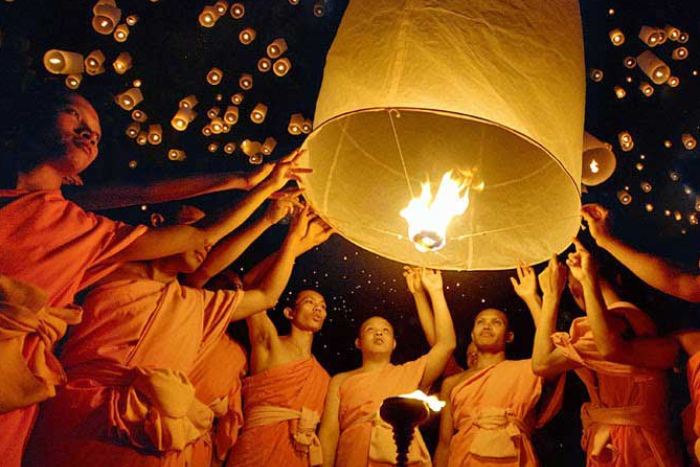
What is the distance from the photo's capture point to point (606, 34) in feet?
15.9

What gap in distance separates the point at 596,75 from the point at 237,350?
3.20 m

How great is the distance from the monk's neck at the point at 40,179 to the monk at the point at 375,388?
2312 mm

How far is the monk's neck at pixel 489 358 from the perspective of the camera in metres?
5.02

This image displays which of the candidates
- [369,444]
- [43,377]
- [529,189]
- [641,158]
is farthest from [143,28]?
[641,158]

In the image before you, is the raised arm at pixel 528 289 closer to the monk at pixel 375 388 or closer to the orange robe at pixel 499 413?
the orange robe at pixel 499 413

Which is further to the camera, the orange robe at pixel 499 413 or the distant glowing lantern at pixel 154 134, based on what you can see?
the distant glowing lantern at pixel 154 134

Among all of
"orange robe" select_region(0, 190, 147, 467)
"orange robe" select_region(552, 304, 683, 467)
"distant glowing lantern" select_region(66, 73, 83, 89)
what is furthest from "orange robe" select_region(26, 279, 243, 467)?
"orange robe" select_region(552, 304, 683, 467)

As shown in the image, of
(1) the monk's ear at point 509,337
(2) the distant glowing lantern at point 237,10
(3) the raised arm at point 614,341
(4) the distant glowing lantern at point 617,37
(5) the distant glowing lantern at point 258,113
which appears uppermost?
(4) the distant glowing lantern at point 617,37

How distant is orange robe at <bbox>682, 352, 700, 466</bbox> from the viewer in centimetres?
414

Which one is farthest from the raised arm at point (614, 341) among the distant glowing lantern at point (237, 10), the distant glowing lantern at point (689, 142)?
the distant glowing lantern at point (237, 10)

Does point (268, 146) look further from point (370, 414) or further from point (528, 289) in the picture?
point (528, 289)

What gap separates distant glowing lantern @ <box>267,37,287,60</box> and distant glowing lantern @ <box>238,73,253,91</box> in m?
0.21

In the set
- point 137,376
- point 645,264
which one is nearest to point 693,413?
point 645,264

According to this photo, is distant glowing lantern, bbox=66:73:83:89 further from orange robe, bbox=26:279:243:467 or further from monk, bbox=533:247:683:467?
monk, bbox=533:247:683:467
